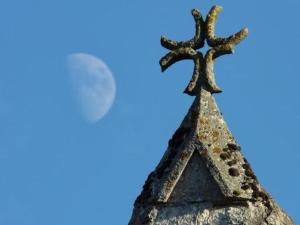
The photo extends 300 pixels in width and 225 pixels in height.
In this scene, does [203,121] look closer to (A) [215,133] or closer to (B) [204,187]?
(A) [215,133]

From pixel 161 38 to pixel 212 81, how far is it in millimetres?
685

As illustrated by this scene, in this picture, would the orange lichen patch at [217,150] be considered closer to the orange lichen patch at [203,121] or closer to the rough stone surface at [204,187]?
the rough stone surface at [204,187]

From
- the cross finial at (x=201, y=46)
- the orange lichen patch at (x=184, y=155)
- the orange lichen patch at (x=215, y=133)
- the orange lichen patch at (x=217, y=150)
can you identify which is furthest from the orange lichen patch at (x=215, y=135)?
the cross finial at (x=201, y=46)

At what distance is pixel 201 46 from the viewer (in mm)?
9430

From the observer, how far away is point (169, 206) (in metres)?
8.46

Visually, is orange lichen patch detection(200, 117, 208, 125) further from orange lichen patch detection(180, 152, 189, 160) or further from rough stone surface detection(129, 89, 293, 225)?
orange lichen patch detection(180, 152, 189, 160)

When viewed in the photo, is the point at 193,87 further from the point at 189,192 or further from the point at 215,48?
the point at 189,192

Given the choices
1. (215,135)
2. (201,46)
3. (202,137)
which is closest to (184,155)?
(202,137)

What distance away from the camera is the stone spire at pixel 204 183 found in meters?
8.30

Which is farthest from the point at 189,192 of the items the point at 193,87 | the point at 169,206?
the point at 193,87

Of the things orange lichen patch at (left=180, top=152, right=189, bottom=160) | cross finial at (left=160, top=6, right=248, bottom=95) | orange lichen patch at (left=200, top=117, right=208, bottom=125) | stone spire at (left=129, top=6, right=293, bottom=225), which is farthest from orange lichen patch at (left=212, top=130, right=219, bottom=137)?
cross finial at (left=160, top=6, right=248, bottom=95)

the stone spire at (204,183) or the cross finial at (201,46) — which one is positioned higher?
the cross finial at (201,46)

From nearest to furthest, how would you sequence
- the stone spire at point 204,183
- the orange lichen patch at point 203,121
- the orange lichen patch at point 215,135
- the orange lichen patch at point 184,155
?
1. the stone spire at point 204,183
2. the orange lichen patch at point 184,155
3. the orange lichen patch at point 215,135
4. the orange lichen patch at point 203,121

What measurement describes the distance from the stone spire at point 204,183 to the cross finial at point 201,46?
0.16ft
